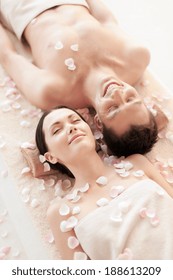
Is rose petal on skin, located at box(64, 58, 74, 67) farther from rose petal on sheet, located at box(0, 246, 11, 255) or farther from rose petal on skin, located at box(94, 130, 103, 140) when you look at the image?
rose petal on sheet, located at box(0, 246, 11, 255)

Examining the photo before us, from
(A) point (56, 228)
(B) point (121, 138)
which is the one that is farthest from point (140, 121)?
(A) point (56, 228)

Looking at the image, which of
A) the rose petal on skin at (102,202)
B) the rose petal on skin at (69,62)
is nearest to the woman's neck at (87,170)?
the rose petal on skin at (102,202)

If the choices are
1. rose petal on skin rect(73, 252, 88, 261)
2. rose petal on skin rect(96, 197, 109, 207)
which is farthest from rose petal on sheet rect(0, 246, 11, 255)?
rose petal on skin rect(96, 197, 109, 207)

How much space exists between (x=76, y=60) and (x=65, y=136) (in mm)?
412

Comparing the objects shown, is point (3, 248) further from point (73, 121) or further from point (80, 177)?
point (73, 121)

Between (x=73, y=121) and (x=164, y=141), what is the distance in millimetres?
423

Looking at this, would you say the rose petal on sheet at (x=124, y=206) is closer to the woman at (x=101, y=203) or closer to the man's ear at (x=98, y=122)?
the woman at (x=101, y=203)

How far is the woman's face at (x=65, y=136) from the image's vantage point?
1627mm

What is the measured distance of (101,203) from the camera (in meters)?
1.56

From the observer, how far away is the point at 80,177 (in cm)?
166

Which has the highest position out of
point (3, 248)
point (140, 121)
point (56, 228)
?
point (140, 121)

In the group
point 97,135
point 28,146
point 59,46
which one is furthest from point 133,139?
point 59,46

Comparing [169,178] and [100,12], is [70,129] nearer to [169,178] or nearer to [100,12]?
[169,178]

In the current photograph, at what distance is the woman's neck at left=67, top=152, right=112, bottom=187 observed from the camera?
1.65 metres
